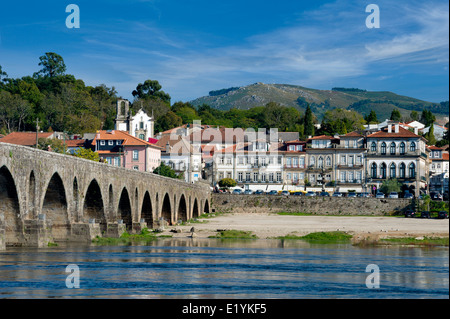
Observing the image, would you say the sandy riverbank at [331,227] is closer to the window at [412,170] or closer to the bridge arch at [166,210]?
the bridge arch at [166,210]

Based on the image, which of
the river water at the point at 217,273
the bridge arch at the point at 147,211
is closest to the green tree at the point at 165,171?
the bridge arch at the point at 147,211

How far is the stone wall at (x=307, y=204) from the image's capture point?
114 m

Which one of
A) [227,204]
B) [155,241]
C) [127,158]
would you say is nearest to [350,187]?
[227,204]

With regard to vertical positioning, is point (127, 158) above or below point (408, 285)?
above

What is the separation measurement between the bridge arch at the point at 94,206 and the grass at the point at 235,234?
13939 millimetres

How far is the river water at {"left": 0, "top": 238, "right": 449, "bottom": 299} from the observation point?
3500 centimetres

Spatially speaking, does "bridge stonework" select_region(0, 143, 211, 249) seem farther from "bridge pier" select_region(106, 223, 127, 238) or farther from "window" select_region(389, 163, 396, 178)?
"window" select_region(389, 163, 396, 178)

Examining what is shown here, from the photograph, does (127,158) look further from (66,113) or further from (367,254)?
(367,254)

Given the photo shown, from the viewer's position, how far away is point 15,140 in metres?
140

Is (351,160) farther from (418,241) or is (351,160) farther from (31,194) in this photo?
(31,194)

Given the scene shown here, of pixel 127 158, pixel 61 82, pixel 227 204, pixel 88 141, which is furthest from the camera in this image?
pixel 61 82

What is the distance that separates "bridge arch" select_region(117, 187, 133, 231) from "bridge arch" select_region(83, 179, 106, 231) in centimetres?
616

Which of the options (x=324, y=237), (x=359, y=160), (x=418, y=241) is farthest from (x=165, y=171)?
(x=418, y=241)

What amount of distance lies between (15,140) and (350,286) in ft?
367
